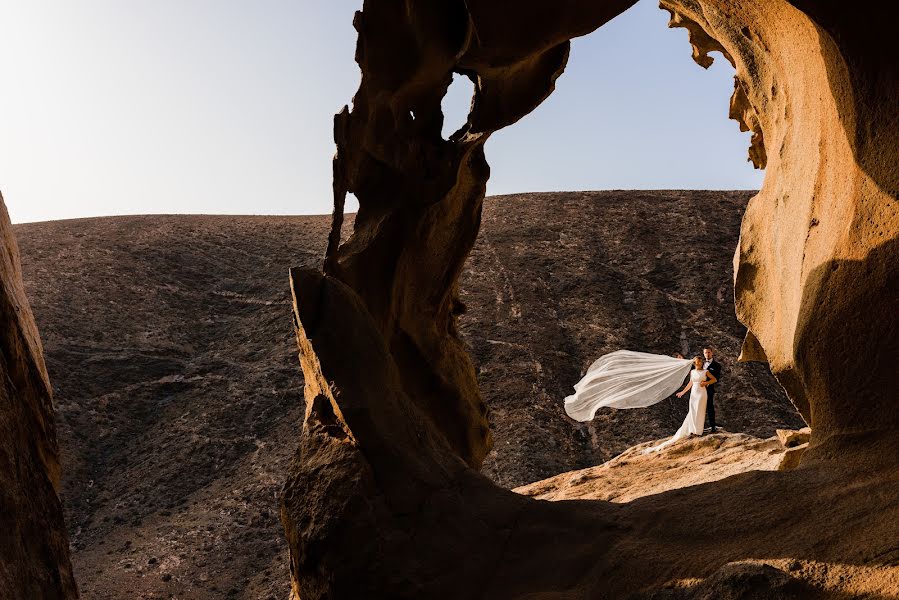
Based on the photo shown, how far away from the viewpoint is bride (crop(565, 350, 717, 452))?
12.7m

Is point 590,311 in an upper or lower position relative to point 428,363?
lower

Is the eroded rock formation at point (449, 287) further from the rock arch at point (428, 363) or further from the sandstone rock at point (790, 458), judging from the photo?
the sandstone rock at point (790, 458)

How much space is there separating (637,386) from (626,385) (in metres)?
0.18

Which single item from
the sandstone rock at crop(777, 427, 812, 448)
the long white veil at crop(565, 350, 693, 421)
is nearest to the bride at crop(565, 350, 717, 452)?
the long white veil at crop(565, 350, 693, 421)

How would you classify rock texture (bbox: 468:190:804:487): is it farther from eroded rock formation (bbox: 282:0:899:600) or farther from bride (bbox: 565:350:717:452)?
eroded rock formation (bbox: 282:0:899:600)

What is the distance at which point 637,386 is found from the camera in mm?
13430

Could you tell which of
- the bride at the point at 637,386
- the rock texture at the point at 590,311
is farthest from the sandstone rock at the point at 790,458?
the rock texture at the point at 590,311

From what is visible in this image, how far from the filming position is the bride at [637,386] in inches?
500

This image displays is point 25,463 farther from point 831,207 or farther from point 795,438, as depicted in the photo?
point 795,438

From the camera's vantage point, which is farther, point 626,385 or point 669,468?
point 626,385

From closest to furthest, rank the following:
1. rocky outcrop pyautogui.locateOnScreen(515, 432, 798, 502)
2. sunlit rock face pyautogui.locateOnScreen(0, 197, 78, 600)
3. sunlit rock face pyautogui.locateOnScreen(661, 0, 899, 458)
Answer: sunlit rock face pyautogui.locateOnScreen(0, 197, 78, 600) < sunlit rock face pyautogui.locateOnScreen(661, 0, 899, 458) < rocky outcrop pyautogui.locateOnScreen(515, 432, 798, 502)

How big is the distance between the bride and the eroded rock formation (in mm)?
4046

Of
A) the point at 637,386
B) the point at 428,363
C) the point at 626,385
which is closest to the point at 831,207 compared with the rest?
the point at 428,363

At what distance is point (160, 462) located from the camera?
18.2 metres
